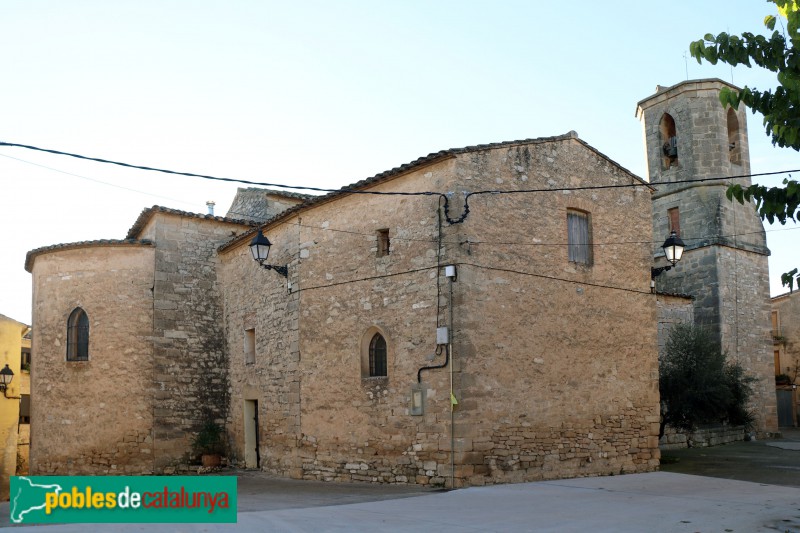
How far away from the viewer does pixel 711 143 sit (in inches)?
997

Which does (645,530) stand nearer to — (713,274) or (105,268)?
(105,268)

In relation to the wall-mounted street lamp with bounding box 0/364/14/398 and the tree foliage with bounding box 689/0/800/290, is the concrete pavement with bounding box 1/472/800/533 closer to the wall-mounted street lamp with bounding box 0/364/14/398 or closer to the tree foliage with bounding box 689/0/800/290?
the tree foliage with bounding box 689/0/800/290

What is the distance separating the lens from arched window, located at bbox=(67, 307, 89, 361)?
59.8 ft

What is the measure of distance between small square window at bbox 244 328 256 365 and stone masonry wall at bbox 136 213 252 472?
1.27 metres

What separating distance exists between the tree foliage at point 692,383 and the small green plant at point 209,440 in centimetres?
1074

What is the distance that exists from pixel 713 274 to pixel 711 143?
460cm

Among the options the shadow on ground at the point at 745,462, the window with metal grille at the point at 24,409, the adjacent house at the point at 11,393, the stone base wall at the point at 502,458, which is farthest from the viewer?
the window with metal grille at the point at 24,409

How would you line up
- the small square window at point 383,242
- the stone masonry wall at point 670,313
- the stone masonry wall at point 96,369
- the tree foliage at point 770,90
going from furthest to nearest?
the stone masonry wall at point 670,313
the stone masonry wall at point 96,369
the small square window at point 383,242
the tree foliage at point 770,90

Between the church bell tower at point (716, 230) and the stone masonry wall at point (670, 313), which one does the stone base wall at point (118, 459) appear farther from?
the church bell tower at point (716, 230)

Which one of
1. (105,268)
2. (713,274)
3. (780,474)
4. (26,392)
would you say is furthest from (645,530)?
(26,392)

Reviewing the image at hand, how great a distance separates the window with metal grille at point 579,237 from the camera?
48.2ft

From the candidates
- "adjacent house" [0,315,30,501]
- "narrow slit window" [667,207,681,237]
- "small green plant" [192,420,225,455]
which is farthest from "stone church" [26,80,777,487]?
"narrow slit window" [667,207,681,237]

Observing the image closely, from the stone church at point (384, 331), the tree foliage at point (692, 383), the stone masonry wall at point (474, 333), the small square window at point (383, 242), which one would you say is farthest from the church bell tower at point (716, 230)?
the small square window at point (383, 242)

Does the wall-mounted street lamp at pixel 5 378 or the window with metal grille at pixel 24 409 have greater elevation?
the wall-mounted street lamp at pixel 5 378
